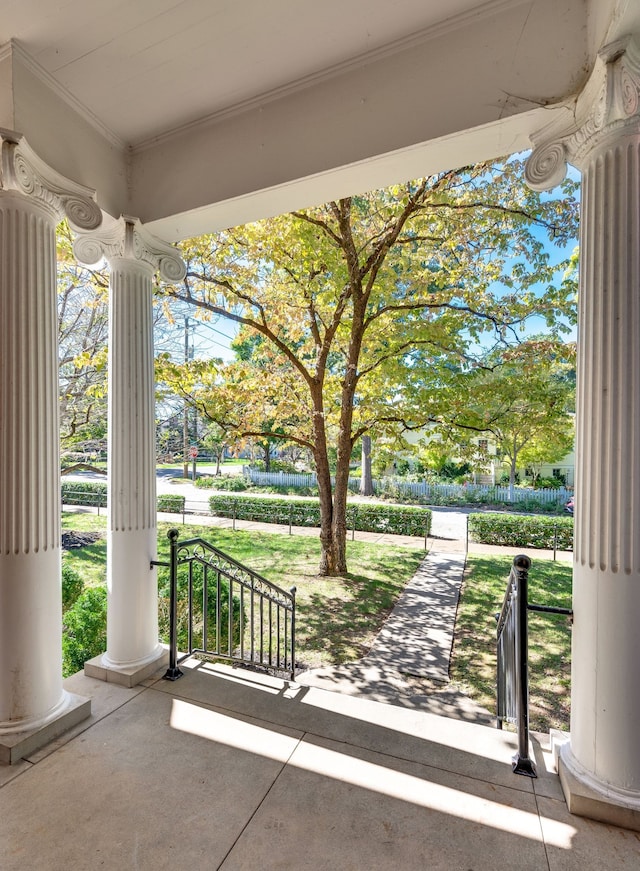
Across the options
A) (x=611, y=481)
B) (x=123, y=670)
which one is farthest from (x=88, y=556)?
(x=611, y=481)

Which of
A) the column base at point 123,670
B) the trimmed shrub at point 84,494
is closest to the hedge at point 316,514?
the trimmed shrub at point 84,494

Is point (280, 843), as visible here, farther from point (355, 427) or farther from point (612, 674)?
point (355, 427)

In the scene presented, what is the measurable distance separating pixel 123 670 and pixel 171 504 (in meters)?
11.8

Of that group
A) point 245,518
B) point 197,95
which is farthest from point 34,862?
point 245,518

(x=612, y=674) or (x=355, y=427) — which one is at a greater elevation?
(x=355, y=427)

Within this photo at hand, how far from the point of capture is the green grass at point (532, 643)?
4090 mm

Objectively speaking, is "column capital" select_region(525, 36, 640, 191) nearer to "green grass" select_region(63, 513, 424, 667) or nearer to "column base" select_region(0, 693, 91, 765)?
"column base" select_region(0, 693, 91, 765)

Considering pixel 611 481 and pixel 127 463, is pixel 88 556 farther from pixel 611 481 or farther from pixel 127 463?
pixel 611 481

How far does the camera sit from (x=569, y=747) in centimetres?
210

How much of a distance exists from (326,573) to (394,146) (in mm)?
6807

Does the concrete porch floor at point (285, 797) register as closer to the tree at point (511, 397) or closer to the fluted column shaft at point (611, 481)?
the fluted column shaft at point (611, 481)

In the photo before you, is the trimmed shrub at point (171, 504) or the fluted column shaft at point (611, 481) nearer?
the fluted column shaft at point (611, 481)

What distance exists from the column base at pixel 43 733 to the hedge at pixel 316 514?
29.7ft

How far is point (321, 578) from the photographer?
25.4 feet
